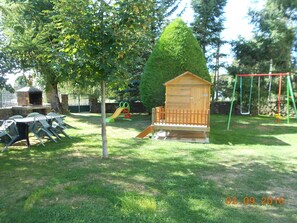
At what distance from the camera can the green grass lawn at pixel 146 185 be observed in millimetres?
2914

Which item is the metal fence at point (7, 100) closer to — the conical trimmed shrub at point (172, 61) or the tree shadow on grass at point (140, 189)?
the conical trimmed shrub at point (172, 61)

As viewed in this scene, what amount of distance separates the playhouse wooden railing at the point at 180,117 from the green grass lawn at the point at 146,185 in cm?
226

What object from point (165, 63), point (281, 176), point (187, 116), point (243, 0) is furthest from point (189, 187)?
point (243, 0)

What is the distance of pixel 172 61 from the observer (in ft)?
39.8

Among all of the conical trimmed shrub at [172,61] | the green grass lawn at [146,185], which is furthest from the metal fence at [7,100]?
the green grass lawn at [146,185]

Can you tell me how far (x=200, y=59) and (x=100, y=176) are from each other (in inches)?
369

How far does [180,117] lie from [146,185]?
5340 millimetres

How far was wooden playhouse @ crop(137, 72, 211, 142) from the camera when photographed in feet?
28.5
